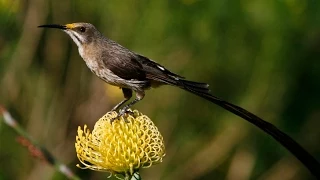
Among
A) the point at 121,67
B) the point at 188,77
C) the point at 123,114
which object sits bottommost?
the point at 188,77

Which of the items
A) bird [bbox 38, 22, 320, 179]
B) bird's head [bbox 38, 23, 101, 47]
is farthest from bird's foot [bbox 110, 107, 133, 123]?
bird's head [bbox 38, 23, 101, 47]

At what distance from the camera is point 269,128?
2779 millimetres

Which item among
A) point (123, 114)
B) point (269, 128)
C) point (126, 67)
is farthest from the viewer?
point (126, 67)

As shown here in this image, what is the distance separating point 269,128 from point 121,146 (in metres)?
0.57

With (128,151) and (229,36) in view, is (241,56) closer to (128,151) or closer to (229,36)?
(229,36)

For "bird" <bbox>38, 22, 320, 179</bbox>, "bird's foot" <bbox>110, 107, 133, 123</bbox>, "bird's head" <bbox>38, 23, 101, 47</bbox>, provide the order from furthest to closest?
1. "bird's head" <bbox>38, 23, 101, 47</bbox>
2. "bird" <bbox>38, 22, 320, 179</bbox>
3. "bird's foot" <bbox>110, 107, 133, 123</bbox>

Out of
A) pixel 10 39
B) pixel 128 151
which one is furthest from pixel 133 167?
pixel 10 39

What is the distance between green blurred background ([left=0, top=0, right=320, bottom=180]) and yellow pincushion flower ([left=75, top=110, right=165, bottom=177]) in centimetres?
170

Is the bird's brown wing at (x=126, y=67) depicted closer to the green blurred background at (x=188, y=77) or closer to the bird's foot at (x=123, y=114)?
the bird's foot at (x=123, y=114)

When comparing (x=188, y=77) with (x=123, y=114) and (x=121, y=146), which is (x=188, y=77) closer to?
(x=123, y=114)

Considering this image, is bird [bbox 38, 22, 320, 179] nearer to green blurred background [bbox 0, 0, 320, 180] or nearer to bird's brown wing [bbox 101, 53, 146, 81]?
bird's brown wing [bbox 101, 53, 146, 81]

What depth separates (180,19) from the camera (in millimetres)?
4719

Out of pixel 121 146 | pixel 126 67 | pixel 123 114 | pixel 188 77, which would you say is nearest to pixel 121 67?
pixel 126 67

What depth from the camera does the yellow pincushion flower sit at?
2816mm
